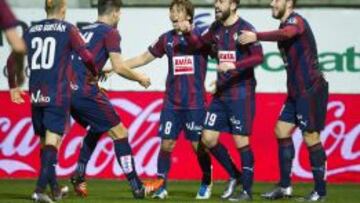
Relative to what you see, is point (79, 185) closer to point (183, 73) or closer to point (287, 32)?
point (183, 73)

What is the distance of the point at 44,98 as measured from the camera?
9.71 metres

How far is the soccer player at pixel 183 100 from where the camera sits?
10.8 meters

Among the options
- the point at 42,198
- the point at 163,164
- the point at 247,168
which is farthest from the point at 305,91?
the point at 42,198

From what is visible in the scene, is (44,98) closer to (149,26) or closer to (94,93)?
(94,93)

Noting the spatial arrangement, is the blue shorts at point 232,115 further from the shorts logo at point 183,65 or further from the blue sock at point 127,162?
the blue sock at point 127,162

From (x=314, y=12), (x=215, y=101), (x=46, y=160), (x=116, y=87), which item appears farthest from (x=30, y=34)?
(x=314, y=12)

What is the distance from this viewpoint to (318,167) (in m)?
10.4

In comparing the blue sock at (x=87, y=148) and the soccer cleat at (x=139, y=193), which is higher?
the blue sock at (x=87, y=148)

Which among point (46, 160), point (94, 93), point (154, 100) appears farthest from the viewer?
point (154, 100)

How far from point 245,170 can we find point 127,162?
3.63 feet

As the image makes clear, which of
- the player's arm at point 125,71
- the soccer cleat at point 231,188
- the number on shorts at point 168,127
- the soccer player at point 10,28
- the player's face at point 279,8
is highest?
the soccer player at point 10,28

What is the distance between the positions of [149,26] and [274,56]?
1546mm

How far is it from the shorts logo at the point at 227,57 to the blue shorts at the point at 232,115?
36 cm

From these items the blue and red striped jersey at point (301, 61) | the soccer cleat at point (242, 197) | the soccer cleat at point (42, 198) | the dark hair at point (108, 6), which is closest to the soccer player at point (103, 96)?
the dark hair at point (108, 6)
